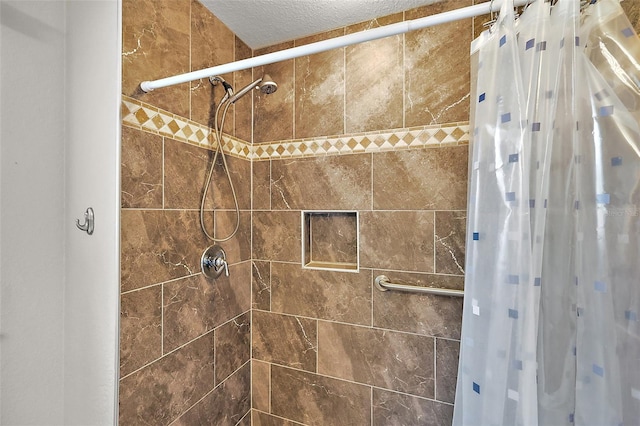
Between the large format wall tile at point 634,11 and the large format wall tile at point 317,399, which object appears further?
the large format wall tile at point 317,399

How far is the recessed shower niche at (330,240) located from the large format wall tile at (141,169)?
0.70 meters

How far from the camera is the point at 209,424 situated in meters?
1.30

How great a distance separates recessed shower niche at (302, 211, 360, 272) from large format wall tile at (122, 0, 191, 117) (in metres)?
0.81

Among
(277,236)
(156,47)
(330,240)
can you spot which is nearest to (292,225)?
(277,236)

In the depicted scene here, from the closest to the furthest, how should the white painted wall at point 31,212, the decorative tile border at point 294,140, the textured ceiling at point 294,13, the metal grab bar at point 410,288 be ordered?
the white painted wall at point 31,212 < the decorative tile border at point 294,140 < the metal grab bar at point 410,288 < the textured ceiling at point 294,13

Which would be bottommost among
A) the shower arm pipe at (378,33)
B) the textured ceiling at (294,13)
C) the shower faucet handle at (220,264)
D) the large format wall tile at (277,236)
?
the shower faucet handle at (220,264)

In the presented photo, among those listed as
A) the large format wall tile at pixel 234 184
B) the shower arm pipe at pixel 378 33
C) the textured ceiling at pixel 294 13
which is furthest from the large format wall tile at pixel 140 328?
the textured ceiling at pixel 294 13

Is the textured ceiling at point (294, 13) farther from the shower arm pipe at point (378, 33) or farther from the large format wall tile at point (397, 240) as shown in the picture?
the large format wall tile at point (397, 240)

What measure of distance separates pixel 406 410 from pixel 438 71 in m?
1.58

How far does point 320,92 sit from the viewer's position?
145 centimetres

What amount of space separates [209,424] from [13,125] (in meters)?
1.46

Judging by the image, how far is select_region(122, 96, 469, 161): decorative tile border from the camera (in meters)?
1.03

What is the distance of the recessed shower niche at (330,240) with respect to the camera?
56.9 inches

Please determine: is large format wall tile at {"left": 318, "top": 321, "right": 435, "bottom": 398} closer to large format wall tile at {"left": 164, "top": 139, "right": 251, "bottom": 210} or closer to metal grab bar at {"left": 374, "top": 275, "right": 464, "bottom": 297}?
metal grab bar at {"left": 374, "top": 275, "right": 464, "bottom": 297}
